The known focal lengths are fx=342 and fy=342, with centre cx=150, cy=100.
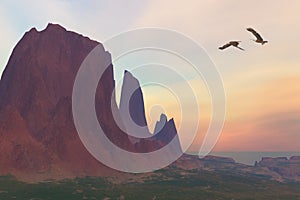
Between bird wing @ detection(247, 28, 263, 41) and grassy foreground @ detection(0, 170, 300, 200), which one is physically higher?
bird wing @ detection(247, 28, 263, 41)

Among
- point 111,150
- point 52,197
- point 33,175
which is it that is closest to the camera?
point 52,197

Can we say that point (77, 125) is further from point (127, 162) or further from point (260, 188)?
point (260, 188)

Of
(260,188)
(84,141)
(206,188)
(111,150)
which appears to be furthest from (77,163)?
(260,188)

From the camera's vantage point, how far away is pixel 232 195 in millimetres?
156375

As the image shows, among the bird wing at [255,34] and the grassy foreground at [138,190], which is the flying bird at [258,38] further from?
the grassy foreground at [138,190]

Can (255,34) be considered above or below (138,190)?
above

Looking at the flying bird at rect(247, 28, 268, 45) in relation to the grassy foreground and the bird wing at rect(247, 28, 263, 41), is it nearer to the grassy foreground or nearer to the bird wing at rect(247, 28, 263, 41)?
the bird wing at rect(247, 28, 263, 41)

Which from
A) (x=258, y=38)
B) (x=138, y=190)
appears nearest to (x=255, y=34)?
(x=258, y=38)

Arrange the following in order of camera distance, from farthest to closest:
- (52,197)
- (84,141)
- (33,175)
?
(84,141)
(33,175)
(52,197)

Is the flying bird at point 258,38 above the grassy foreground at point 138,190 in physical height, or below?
above

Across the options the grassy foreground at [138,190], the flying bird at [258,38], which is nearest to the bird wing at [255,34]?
the flying bird at [258,38]

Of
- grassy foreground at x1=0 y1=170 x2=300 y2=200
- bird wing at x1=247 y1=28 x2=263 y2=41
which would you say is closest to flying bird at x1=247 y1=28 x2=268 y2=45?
bird wing at x1=247 y1=28 x2=263 y2=41

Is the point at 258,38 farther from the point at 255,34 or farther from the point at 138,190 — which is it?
the point at 138,190

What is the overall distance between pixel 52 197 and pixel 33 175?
101ft
